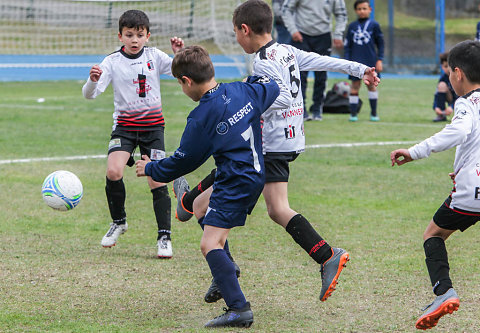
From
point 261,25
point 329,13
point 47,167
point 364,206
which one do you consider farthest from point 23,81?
point 261,25

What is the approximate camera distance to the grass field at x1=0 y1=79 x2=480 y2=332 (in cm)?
460

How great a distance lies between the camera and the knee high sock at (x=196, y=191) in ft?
17.8

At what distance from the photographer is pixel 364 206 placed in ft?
25.2

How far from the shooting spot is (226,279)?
4508mm

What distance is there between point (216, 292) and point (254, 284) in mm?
502

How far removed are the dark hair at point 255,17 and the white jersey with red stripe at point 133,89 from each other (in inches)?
57.4

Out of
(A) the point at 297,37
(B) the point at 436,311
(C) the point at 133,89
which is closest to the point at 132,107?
(C) the point at 133,89

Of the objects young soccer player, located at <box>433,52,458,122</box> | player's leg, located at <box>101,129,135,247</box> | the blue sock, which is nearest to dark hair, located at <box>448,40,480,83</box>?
the blue sock

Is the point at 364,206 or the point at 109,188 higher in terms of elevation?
the point at 109,188

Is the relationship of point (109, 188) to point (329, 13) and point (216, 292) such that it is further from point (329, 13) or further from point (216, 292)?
point (329, 13)

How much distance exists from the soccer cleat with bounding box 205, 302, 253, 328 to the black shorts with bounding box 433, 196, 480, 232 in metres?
1.24

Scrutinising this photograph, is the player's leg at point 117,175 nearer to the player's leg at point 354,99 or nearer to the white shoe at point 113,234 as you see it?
the white shoe at point 113,234

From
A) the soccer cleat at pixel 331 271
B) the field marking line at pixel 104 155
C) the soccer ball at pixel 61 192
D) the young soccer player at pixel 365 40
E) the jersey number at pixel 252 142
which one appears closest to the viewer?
the jersey number at pixel 252 142

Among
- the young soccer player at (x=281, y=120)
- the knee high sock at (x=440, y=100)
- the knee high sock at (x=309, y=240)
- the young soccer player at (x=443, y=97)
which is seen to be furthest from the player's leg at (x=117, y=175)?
the knee high sock at (x=440, y=100)
